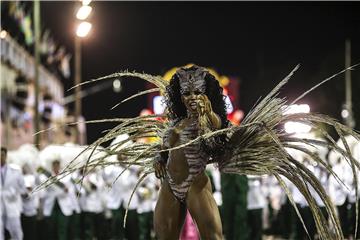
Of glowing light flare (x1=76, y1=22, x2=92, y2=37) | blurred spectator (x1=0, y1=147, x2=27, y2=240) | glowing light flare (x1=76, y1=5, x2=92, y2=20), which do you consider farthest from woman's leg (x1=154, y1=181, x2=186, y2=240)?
glowing light flare (x1=76, y1=22, x2=92, y2=37)

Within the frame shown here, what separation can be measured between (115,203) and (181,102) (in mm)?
8940

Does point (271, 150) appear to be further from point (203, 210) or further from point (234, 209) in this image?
point (234, 209)

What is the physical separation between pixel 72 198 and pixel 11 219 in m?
1.61

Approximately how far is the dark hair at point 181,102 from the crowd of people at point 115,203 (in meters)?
7.17

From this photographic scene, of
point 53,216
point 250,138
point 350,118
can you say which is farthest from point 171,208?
point 350,118

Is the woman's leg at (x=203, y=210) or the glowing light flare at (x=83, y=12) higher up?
the glowing light flare at (x=83, y=12)

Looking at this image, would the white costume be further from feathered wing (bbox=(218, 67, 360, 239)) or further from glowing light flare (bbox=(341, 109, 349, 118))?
glowing light flare (bbox=(341, 109, 349, 118))

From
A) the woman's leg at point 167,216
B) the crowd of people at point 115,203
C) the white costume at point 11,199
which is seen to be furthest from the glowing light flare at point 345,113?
the woman's leg at point 167,216

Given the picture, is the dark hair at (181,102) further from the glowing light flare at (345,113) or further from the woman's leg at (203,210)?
the glowing light flare at (345,113)

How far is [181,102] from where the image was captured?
625 centimetres

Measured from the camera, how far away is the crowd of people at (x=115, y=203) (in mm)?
13633

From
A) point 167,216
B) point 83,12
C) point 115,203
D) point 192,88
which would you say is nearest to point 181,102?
point 192,88

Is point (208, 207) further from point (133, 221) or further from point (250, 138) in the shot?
point (133, 221)

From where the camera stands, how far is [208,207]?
5.77 meters
